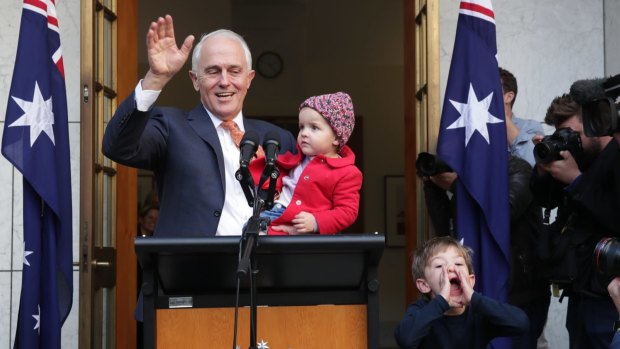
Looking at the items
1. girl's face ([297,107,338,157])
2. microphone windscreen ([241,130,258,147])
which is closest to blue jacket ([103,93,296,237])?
girl's face ([297,107,338,157])

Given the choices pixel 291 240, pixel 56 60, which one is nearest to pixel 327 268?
pixel 291 240

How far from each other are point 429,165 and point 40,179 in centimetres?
186

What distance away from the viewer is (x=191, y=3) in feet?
34.8

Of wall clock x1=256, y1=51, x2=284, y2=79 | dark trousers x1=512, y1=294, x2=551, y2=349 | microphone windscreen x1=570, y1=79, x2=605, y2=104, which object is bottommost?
dark trousers x1=512, y1=294, x2=551, y2=349

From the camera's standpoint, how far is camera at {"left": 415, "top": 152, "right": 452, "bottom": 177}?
482 centimetres

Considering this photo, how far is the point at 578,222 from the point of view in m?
4.09

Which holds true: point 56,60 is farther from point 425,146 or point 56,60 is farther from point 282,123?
point 282,123

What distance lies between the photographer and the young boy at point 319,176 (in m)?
3.60

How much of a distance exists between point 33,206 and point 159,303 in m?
1.86

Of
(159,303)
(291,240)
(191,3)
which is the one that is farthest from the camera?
(191,3)

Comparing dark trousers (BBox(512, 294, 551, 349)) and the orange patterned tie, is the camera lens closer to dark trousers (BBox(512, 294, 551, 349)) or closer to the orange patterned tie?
dark trousers (BBox(512, 294, 551, 349))

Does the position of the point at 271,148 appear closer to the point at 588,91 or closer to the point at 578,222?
the point at 588,91

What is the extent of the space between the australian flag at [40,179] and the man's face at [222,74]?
1150 millimetres

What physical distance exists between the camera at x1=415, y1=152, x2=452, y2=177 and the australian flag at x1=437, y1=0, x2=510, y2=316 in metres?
0.05
